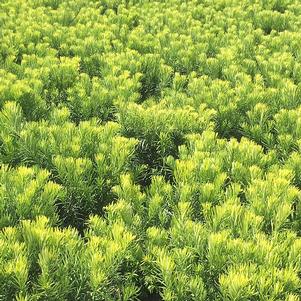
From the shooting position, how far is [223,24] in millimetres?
5781

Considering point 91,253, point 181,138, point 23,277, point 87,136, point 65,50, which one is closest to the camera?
point 23,277

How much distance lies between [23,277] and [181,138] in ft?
5.82

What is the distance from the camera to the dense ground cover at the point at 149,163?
83.4 inches

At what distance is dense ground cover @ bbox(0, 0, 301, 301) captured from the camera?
2.12 meters

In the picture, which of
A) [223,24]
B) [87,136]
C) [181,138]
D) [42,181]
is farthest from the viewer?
[223,24]

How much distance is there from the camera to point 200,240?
2254 mm

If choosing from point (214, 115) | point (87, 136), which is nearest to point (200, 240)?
point (87, 136)

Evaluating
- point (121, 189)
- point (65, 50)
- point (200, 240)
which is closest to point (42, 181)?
point (121, 189)

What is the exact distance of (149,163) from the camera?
3473 millimetres

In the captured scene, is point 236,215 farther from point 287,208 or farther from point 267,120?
point 267,120

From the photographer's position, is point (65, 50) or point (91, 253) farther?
point (65, 50)

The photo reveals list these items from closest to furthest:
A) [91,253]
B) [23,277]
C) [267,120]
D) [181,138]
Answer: [23,277] < [91,253] < [181,138] < [267,120]

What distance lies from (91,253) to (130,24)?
171 inches

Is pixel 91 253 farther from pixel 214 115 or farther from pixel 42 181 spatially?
pixel 214 115
